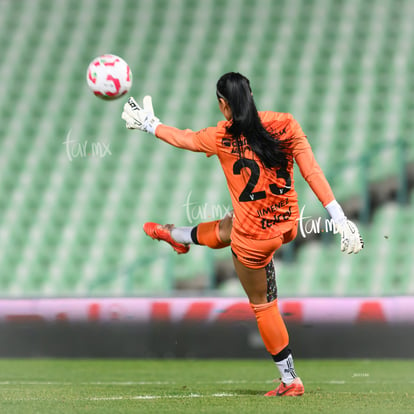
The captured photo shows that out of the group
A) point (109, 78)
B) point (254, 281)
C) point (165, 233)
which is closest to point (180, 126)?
point (109, 78)

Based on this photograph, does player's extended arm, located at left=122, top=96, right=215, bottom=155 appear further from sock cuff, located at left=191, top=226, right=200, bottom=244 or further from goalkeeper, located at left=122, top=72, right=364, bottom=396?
sock cuff, located at left=191, top=226, right=200, bottom=244

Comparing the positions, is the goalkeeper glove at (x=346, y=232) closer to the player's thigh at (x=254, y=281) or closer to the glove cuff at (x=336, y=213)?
the glove cuff at (x=336, y=213)

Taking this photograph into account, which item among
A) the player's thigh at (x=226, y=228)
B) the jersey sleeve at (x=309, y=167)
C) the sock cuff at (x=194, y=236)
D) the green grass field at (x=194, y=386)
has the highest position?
the jersey sleeve at (x=309, y=167)

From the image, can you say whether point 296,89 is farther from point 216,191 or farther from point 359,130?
point 216,191

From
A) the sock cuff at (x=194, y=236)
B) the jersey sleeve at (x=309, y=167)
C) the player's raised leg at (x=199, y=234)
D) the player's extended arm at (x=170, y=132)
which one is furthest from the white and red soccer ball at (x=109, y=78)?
the jersey sleeve at (x=309, y=167)

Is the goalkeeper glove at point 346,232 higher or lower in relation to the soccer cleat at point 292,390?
higher

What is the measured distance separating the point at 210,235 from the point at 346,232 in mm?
963

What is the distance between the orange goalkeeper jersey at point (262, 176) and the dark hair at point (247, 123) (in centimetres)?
4

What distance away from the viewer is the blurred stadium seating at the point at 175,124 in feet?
31.1

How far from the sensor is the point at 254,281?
5.15 meters

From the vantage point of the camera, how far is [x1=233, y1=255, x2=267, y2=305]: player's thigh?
16.8 feet

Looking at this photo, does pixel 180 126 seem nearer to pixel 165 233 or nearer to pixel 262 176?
pixel 165 233

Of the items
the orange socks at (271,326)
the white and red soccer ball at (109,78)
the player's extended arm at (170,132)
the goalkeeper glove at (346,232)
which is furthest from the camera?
the white and red soccer ball at (109,78)

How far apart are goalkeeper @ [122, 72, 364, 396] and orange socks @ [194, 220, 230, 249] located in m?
0.36
